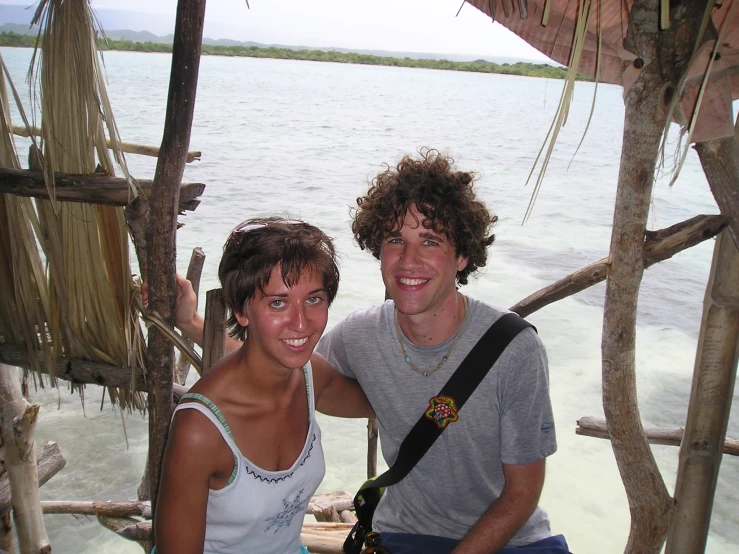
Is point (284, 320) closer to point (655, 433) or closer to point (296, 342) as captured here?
point (296, 342)

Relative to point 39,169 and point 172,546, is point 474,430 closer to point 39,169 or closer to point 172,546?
point 172,546

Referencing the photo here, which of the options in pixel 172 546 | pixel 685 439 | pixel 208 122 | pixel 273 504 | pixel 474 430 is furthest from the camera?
pixel 208 122

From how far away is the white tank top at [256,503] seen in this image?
150 cm

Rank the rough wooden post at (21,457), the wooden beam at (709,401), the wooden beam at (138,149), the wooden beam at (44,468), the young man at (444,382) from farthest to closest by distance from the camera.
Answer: the wooden beam at (44,468) < the rough wooden post at (21,457) < the wooden beam at (138,149) < the wooden beam at (709,401) < the young man at (444,382)

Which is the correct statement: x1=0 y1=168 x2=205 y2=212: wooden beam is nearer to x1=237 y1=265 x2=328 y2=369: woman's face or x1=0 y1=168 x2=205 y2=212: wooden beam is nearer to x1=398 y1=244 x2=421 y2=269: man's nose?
x1=237 y1=265 x2=328 y2=369: woman's face

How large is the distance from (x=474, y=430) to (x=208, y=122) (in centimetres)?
2556

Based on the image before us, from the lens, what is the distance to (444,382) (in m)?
1.82

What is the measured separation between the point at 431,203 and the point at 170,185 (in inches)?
29.8

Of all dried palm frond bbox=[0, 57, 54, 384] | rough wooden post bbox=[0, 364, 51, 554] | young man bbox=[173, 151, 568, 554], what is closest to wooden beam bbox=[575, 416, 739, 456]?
young man bbox=[173, 151, 568, 554]

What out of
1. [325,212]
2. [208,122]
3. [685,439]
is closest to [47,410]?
[685,439]

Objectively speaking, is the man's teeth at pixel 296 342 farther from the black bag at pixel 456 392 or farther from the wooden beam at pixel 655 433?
the wooden beam at pixel 655 433

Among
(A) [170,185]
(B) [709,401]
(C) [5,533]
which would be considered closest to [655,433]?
(B) [709,401]

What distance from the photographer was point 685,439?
2.17 m

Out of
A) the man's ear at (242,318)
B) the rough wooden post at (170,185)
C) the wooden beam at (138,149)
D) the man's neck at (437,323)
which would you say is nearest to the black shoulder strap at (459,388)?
the man's neck at (437,323)
